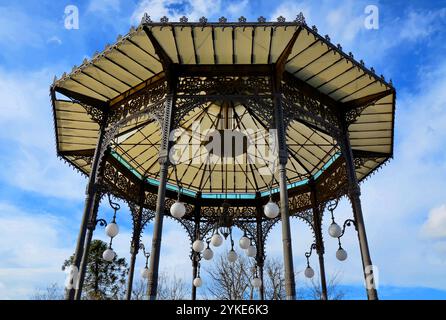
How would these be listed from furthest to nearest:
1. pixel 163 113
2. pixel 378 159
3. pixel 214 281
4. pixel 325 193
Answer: pixel 214 281
pixel 325 193
pixel 378 159
pixel 163 113

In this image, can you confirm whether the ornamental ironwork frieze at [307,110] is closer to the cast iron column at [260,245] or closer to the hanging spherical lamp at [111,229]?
the hanging spherical lamp at [111,229]

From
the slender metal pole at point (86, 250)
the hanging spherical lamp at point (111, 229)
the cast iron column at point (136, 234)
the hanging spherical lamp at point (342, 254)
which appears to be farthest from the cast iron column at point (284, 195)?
the cast iron column at point (136, 234)

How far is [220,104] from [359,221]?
5.96 metres

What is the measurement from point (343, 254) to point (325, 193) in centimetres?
419

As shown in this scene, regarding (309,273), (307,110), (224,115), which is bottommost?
(309,273)

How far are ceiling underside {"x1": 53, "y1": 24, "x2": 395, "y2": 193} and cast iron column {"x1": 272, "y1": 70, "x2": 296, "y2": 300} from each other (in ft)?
3.97

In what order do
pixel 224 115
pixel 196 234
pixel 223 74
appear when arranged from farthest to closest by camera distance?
1. pixel 196 234
2. pixel 224 115
3. pixel 223 74

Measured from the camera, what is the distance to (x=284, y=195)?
7852 mm

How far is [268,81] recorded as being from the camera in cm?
921

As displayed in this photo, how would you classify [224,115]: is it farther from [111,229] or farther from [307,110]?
[111,229]

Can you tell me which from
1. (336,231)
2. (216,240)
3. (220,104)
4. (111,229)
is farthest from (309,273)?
(111,229)
